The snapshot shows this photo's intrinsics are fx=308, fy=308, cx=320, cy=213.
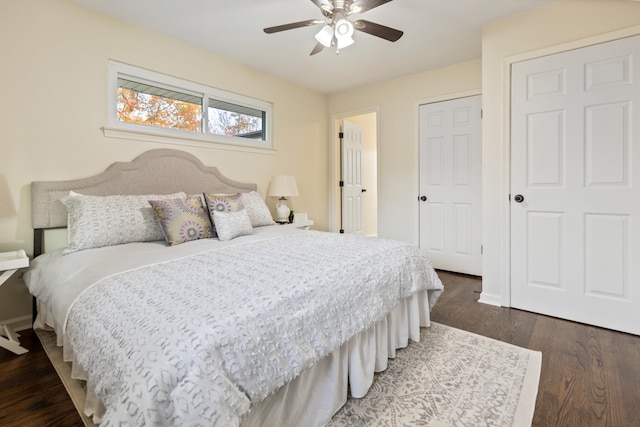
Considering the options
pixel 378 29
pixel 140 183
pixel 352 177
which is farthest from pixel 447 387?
pixel 352 177

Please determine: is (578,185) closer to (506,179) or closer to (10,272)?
(506,179)

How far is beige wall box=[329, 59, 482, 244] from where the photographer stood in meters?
3.77

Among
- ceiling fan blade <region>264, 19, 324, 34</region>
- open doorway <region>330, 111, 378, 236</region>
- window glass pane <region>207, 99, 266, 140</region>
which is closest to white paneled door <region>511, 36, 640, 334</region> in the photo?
ceiling fan blade <region>264, 19, 324, 34</region>

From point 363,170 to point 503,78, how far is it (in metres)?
2.79

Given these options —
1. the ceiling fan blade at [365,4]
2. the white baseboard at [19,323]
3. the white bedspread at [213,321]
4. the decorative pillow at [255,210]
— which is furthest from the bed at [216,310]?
the ceiling fan blade at [365,4]

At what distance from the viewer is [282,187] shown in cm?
366

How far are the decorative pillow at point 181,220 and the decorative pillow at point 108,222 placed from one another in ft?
0.41

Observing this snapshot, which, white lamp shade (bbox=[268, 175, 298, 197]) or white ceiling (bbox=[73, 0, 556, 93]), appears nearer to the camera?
white ceiling (bbox=[73, 0, 556, 93])

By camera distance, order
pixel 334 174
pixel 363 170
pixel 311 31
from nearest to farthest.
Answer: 1. pixel 311 31
2. pixel 334 174
3. pixel 363 170

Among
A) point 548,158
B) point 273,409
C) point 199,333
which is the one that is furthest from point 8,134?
point 548,158

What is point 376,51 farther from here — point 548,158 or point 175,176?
point 175,176

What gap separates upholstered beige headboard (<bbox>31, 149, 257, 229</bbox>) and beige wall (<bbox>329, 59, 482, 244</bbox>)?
1.97 m

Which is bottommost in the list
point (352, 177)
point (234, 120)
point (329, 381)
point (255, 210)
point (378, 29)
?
point (329, 381)

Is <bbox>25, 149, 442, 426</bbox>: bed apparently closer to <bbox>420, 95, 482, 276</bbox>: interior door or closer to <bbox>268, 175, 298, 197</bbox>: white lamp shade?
<bbox>268, 175, 298, 197</bbox>: white lamp shade
